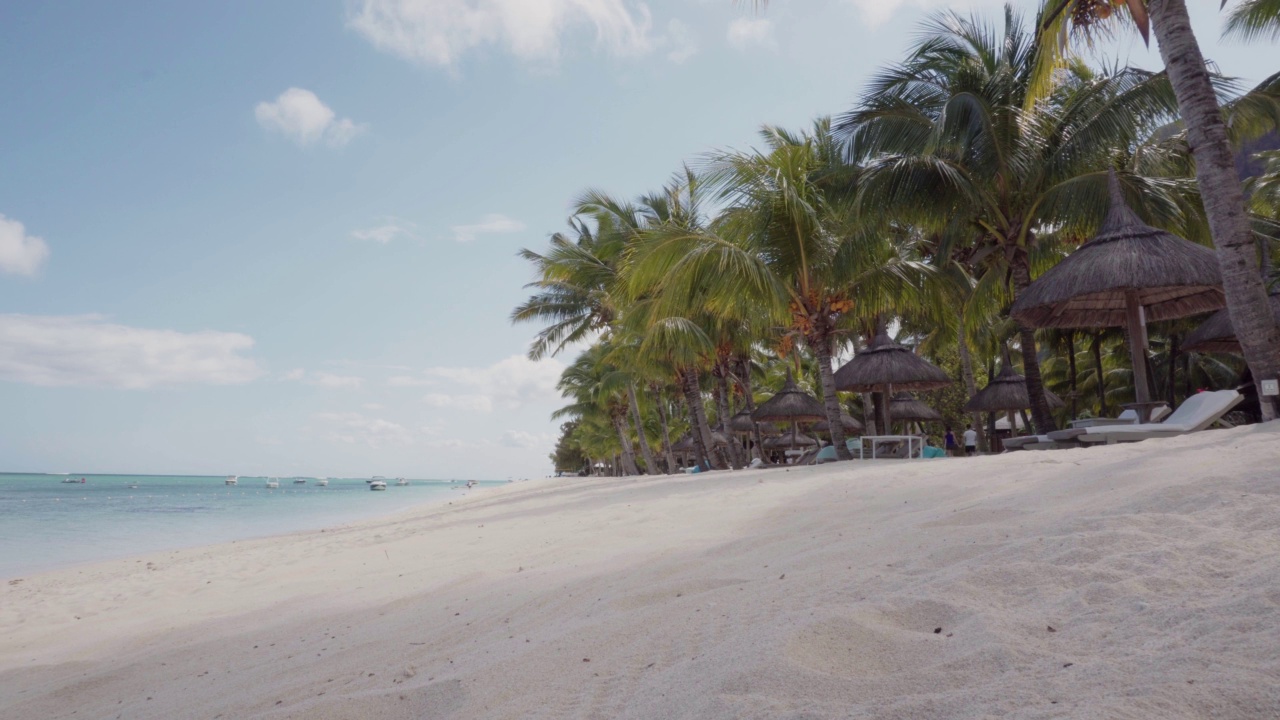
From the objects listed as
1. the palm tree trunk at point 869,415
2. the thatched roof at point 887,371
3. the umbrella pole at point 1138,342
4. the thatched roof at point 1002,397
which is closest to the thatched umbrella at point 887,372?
the thatched roof at point 887,371

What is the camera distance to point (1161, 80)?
9977 millimetres

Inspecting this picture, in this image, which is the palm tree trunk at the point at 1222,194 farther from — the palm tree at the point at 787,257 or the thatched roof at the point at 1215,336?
the thatched roof at the point at 1215,336

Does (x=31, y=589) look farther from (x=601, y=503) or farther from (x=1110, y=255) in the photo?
(x=1110, y=255)

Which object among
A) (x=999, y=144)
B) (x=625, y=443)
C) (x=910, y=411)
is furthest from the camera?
(x=625, y=443)

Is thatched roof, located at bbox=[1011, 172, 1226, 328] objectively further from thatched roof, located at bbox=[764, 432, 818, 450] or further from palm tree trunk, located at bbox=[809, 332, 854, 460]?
thatched roof, located at bbox=[764, 432, 818, 450]

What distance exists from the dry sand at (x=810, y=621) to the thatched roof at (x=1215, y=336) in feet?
27.6

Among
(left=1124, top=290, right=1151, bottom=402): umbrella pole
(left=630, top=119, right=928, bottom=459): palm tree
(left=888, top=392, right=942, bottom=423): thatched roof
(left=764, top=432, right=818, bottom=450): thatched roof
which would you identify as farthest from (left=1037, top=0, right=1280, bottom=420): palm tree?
(left=764, top=432, right=818, bottom=450): thatched roof

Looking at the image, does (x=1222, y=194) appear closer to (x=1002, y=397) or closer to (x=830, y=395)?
(x=830, y=395)

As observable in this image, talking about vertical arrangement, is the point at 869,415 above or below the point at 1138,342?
below

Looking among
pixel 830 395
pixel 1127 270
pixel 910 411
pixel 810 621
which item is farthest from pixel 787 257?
pixel 810 621

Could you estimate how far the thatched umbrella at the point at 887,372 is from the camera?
12.8 meters

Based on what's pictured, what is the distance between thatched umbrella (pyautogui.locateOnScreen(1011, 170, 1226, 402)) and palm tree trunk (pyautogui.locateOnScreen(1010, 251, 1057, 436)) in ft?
3.53

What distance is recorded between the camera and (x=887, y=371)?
508 inches

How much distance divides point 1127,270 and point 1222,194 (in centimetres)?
167
